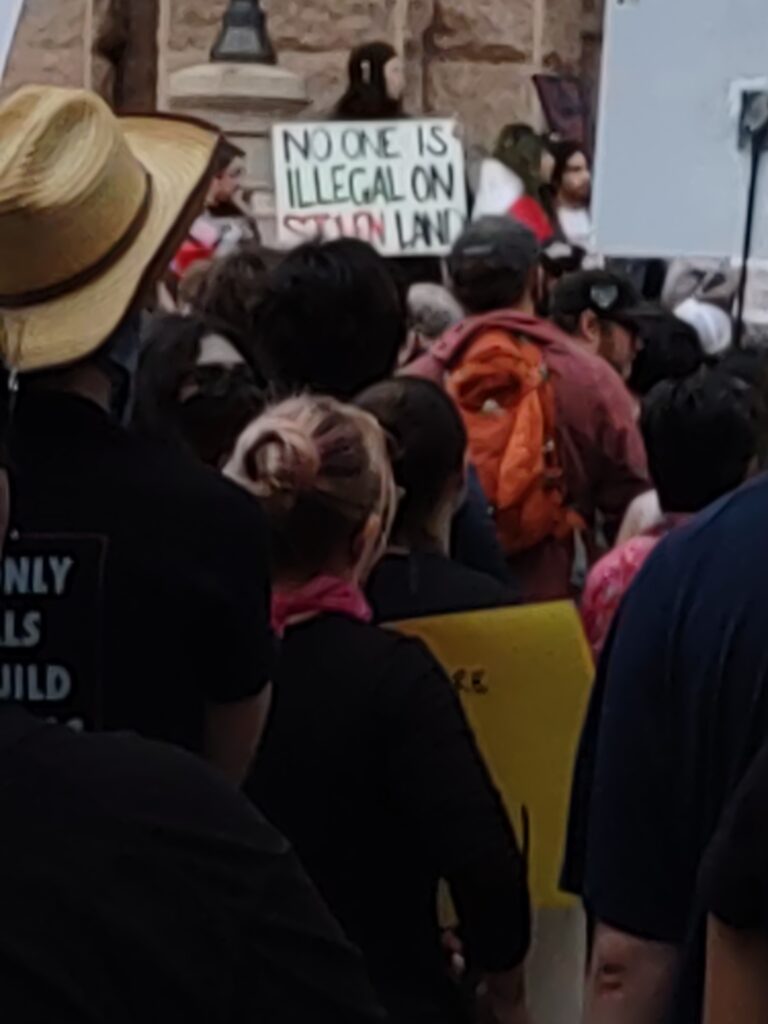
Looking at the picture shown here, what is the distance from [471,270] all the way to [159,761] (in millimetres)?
3796

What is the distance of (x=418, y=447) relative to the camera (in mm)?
3344

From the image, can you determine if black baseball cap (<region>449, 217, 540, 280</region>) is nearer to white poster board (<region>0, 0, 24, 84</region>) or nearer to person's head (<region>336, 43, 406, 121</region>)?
white poster board (<region>0, 0, 24, 84</region>)

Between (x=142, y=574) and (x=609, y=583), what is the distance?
58.1 inches

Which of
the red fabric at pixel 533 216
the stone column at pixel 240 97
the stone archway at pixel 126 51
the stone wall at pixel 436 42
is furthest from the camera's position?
the stone archway at pixel 126 51

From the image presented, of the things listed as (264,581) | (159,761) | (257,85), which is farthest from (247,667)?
(257,85)

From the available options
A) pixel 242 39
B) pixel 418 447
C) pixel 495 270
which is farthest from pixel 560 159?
pixel 418 447

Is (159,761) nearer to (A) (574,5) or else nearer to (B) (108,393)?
(B) (108,393)

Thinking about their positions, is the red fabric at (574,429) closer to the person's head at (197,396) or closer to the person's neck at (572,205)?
the person's head at (197,396)

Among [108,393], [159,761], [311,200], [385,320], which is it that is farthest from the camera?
[311,200]

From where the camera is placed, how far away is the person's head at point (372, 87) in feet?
33.8

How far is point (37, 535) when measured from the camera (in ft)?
8.14

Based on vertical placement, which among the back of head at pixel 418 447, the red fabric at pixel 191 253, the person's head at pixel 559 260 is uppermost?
the back of head at pixel 418 447

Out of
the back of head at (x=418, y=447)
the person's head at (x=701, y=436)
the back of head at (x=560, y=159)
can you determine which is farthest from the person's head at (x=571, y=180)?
the back of head at (x=418, y=447)

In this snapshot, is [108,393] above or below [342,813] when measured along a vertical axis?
above
